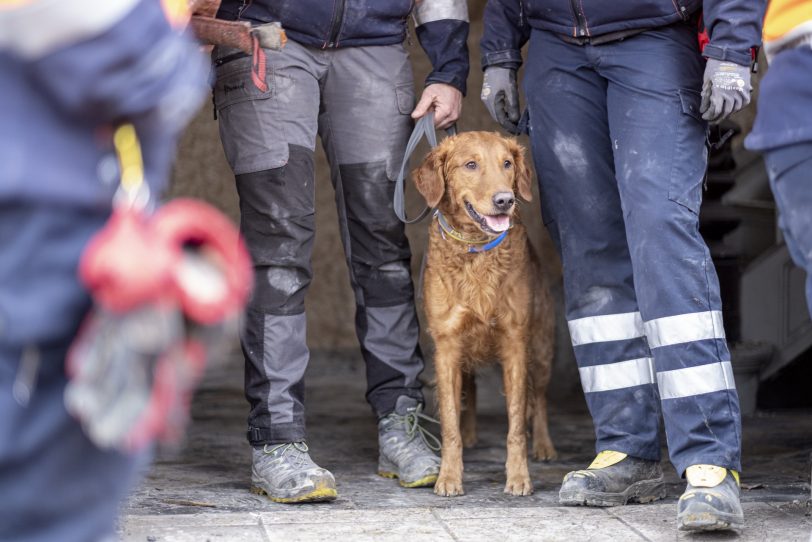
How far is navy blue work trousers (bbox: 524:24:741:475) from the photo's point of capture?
9.68 feet

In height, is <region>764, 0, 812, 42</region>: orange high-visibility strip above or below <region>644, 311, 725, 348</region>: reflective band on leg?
above

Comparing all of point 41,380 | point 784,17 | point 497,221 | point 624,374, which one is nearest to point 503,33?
point 497,221

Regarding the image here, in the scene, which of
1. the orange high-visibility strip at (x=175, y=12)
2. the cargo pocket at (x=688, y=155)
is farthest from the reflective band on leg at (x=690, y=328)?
the orange high-visibility strip at (x=175, y=12)

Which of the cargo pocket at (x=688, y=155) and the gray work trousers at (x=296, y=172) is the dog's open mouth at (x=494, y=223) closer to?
the gray work trousers at (x=296, y=172)

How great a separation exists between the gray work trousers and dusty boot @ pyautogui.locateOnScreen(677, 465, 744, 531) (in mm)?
1233

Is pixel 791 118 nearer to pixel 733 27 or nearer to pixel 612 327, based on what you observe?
pixel 733 27


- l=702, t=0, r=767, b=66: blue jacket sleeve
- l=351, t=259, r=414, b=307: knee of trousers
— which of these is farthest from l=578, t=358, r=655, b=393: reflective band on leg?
l=702, t=0, r=767, b=66: blue jacket sleeve

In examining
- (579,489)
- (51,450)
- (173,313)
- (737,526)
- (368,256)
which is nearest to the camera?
(173,313)

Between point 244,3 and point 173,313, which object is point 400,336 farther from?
point 173,313

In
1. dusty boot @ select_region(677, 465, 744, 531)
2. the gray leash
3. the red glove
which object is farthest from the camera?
the gray leash

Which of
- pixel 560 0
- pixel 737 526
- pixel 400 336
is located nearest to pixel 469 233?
pixel 400 336

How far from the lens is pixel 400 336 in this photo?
12.3 feet

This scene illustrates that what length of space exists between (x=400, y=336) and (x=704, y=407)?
1.17 m

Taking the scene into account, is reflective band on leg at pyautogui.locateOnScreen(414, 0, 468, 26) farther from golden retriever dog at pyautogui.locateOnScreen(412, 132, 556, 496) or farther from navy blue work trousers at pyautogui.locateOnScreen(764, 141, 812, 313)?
navy blue work trousers at pyautogui.locateOnScreen(764, 141, 812, 313)
